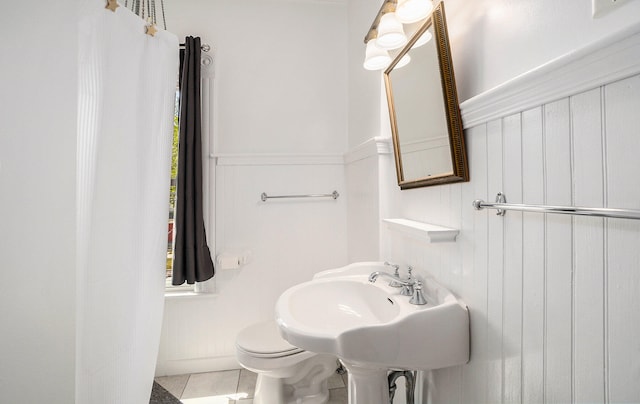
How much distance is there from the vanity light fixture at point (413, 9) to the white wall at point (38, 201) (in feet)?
3.23

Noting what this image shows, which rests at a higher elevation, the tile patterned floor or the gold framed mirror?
the gold framed mirror

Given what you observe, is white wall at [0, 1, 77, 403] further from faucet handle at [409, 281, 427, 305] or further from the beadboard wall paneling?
the beadboard wall paneling

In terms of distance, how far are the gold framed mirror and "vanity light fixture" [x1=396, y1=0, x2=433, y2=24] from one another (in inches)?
1.2

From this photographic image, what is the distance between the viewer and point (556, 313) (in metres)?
0.59

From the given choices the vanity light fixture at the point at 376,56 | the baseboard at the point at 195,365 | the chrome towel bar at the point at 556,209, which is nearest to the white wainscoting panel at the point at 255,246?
the baseboard at the point at 195,365

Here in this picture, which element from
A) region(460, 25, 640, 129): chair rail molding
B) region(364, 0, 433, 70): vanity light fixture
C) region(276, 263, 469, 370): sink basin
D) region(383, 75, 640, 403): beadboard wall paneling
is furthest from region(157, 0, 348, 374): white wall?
region(460, 25, 640, 129): chair rail molding

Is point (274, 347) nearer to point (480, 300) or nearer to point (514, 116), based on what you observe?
point (480, 300)

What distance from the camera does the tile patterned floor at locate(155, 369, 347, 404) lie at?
1.66 metres

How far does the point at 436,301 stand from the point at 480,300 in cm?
19

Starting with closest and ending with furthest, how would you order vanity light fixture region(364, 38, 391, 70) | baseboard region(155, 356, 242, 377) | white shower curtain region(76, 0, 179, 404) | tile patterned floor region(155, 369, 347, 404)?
white shower curtain region(76, 0, 179, 404)
vanity light fixture region(364, 38, 391, 70)
tile patterned floor region(155, 369, 347, 404)
baseboard region(155, 356, 242, 377)

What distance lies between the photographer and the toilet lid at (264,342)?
1.38 meters

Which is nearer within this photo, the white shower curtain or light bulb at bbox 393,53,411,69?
the white shower curtain

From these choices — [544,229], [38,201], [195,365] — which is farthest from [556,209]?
[195,365]

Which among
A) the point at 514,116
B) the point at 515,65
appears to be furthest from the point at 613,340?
Answer: the point at 515,65
